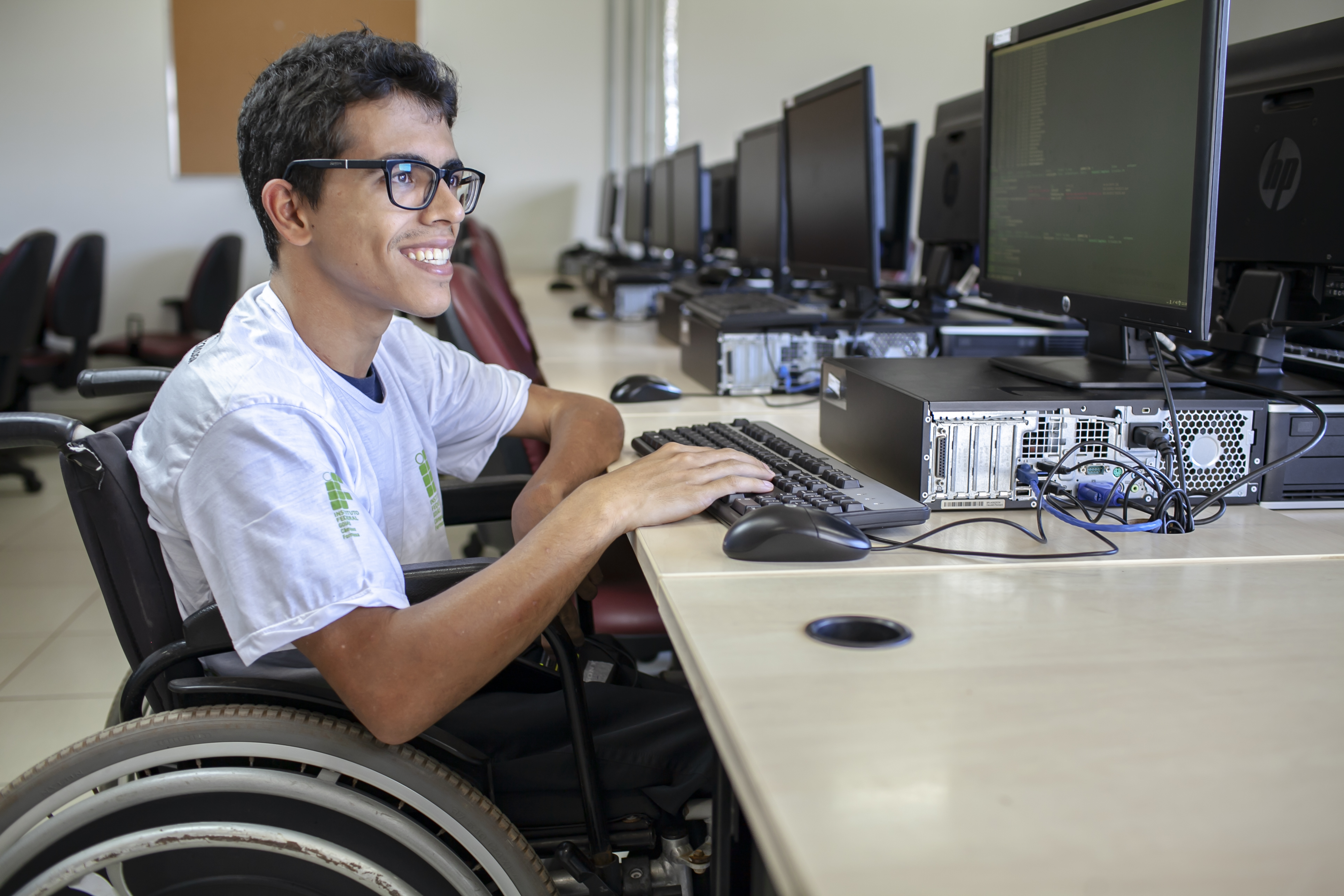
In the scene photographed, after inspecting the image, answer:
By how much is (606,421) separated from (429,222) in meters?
0.46

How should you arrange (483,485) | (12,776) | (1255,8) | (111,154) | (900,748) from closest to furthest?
1. (900,748)
2. (483,485)
3. (1255,8)
4. (12,776)
5. (111,154)

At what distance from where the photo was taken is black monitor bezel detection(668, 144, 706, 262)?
3604mm

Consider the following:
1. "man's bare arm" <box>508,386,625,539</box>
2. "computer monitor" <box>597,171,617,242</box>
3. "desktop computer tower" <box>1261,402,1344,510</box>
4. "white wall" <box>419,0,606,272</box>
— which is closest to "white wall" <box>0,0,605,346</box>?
"white wall" <box>419,0,606,272</box>

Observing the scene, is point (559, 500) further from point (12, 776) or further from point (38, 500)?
point (38, 500)

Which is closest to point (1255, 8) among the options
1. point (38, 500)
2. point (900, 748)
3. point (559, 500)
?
point (559, 500)

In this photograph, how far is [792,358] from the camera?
77.6 inches

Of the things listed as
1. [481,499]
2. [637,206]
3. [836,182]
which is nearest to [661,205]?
[637,206]

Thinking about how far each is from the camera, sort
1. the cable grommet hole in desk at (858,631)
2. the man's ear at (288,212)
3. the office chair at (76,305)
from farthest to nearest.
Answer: the office chair at (76,305), the man's ear at (288,212), the cable grommet hole in desk at (858,631)

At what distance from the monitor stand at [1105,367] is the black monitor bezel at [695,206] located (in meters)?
2.29

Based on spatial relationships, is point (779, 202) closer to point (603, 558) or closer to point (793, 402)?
point (793, 402)

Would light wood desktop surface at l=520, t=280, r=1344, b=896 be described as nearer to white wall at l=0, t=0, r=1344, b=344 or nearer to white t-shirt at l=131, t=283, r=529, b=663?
white t-shirt at l=131, t=283, r=529, b=663

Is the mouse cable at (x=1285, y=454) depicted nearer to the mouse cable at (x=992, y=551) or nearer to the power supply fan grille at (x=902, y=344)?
the mouse cable at (x=992, y=551)

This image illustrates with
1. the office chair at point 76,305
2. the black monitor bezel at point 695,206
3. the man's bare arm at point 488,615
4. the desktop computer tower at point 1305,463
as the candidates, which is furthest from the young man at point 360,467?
the office chair at point 76,305

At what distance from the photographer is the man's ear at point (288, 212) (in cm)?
109
